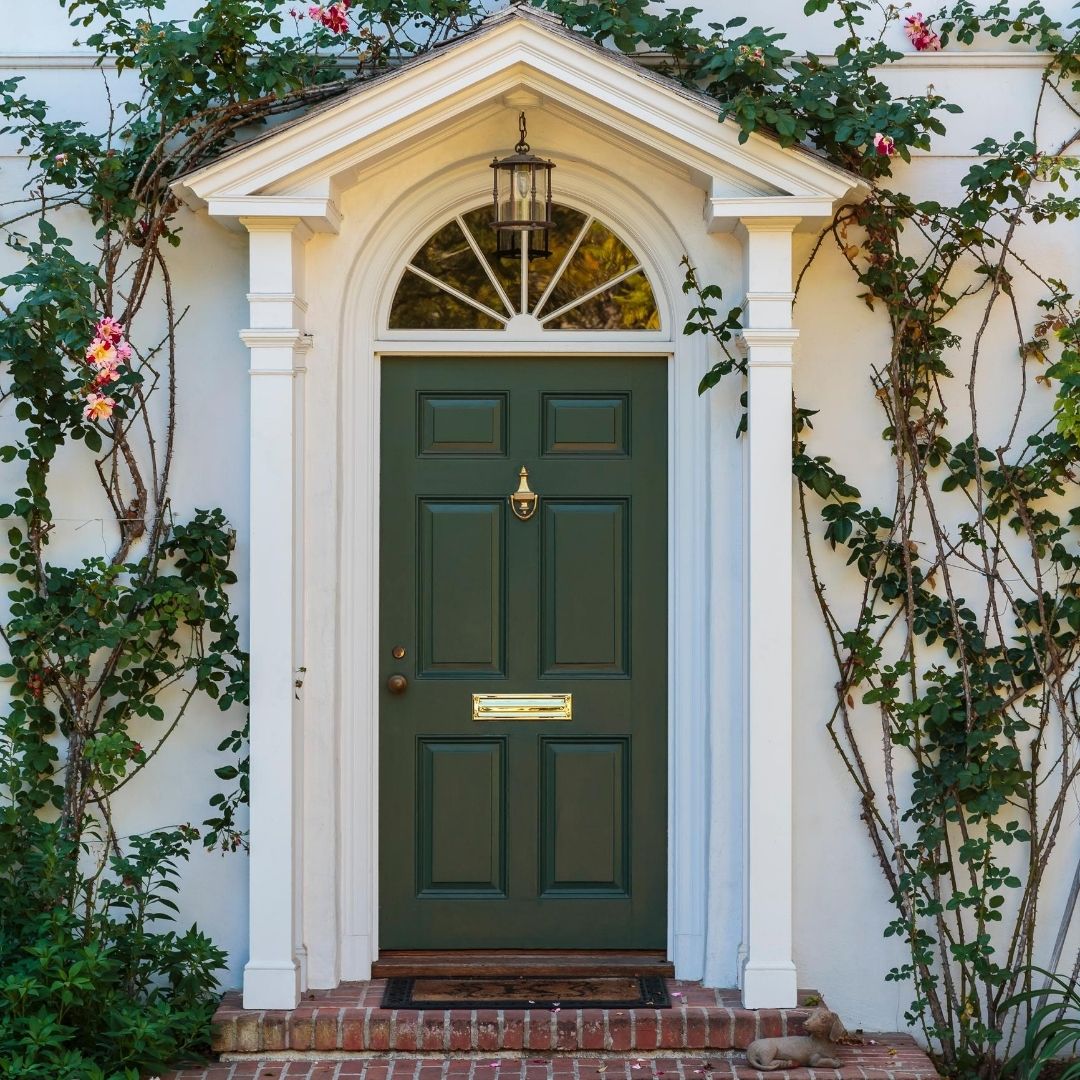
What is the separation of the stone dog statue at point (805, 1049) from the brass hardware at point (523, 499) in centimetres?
203

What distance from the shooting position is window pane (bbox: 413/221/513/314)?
213 inches

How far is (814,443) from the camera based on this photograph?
5.25 metres

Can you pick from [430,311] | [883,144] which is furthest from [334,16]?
[883,144]

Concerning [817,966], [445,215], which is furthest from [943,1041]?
[445,215]

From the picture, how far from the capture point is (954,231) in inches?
204

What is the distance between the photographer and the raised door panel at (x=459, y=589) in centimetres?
537

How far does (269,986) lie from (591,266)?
112 inches

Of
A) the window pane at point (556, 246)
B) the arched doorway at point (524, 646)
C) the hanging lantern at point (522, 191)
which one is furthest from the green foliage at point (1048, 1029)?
the hanging lantern at point (522, 191)

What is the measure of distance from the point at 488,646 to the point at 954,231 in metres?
2.29

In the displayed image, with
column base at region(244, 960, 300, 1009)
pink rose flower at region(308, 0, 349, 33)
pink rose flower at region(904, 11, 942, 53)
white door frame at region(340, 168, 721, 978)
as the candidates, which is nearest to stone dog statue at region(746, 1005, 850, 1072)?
white door frame at region(340, 168, 721, 978)

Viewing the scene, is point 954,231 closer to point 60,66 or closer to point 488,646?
point 488,646

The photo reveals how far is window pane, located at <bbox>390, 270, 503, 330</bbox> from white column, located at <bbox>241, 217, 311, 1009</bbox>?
0.52 metres

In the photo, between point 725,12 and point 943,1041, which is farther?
point 725,12

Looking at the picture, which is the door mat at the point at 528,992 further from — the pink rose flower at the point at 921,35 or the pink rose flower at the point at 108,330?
the pink rose flower at the point at 921,35
